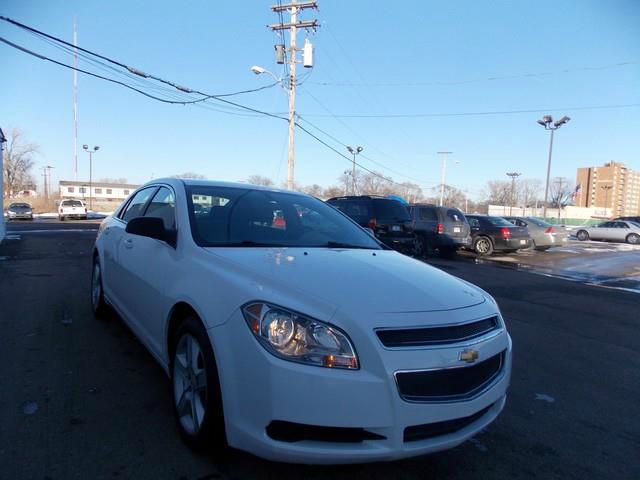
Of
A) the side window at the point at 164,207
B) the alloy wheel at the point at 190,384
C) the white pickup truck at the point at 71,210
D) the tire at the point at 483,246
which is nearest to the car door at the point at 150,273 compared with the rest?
the side window at the point at 164,207

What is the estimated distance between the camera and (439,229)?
14.8m

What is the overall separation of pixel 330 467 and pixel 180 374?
1052 mm

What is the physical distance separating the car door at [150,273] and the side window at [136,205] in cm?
18

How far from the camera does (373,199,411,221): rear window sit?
41.7ft

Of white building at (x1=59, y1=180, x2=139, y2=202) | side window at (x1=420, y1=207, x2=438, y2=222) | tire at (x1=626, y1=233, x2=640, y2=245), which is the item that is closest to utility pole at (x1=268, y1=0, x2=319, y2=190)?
side window at (x1=420, y1=207, x2=438, y2=222)

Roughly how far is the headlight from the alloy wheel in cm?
53

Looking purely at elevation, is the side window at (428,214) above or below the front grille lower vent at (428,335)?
above

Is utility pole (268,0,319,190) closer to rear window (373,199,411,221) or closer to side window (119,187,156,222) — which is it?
rear window (373,199,411,221)

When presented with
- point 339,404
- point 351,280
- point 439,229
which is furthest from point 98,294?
point 439,229

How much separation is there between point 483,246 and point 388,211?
600 centimetres

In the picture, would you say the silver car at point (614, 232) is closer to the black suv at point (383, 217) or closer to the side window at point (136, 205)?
the black suv at point (383, 217)

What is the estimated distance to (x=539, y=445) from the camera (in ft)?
9.61

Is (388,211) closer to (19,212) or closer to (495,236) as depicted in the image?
(495,236)

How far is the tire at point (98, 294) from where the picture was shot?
5156 millimetres
